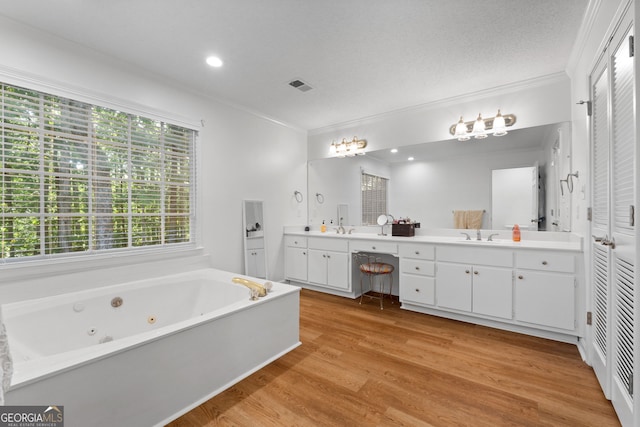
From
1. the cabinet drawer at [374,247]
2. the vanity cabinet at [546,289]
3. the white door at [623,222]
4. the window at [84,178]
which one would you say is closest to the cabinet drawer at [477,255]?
the vanity cabinet at [546,289]

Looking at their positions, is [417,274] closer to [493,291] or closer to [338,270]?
[493,291]

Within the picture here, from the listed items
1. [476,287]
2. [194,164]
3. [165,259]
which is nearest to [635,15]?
[476,287]

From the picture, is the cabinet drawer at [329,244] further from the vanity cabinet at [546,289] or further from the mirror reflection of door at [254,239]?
the vanity cabinet at [546,289]

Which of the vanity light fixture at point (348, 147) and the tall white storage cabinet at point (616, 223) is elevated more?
the vanity light fixture at point (348, 147)

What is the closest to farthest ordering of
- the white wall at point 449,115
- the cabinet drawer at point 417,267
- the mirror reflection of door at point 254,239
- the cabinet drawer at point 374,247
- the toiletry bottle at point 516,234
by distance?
the white wall at point 449,115 < the toiletry bottle at point 516,234 < the cabinet drawer at point 417,267 < the cabinet drawer at point 374,247 < the mirror reflection of door at point 254,239

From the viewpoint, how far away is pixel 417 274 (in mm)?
3174

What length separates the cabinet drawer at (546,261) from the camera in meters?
2.39

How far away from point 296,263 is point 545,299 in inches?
113

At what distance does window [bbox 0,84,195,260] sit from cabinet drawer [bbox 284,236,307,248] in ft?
5.04

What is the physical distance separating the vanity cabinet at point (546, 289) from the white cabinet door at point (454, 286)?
1.36 ft

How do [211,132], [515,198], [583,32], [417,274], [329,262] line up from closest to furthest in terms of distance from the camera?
1. [583,32]
2. [515,198]
3. [417,274]
4. [211,132]
5. [329,262]

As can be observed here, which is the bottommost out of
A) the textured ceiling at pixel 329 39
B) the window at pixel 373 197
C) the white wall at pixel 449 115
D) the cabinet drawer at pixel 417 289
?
the cabinet drawer at pixel 417 289

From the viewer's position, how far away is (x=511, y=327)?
2715mm

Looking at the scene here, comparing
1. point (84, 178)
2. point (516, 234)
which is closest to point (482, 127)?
point (516, 234)
